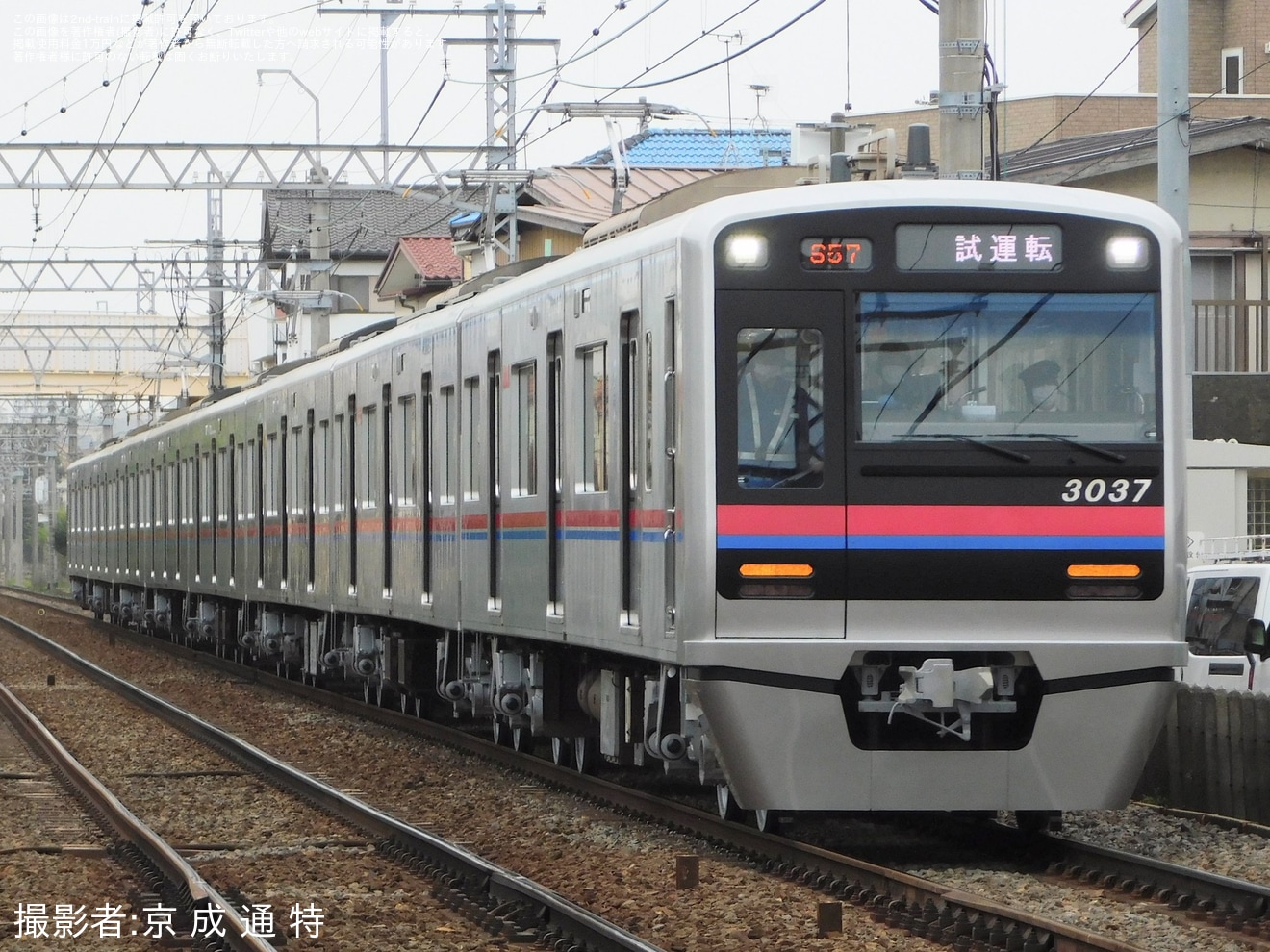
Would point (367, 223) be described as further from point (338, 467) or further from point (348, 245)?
point (338, 467)

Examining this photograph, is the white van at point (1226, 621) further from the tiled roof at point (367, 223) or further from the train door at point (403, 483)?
the tiled roof at point (367, 223)

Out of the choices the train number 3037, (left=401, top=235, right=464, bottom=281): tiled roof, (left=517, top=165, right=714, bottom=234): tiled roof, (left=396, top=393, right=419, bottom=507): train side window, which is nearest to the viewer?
the train number 3037

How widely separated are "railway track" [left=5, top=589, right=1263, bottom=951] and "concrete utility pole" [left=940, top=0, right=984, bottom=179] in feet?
12.6

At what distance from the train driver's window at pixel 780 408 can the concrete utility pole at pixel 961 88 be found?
3.27m

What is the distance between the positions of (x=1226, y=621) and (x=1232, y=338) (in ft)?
23.8

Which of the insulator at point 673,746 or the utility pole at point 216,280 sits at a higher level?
the utility pole at point 216,280

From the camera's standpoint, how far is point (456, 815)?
418 inches

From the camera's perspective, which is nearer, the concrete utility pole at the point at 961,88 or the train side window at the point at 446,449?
the concrete utility pole at the point at 961,88

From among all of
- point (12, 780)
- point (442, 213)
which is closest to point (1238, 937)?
point (12, 780)

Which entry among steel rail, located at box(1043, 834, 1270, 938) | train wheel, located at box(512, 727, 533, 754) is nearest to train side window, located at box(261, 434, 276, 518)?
train wheel, located at box(512, 727, 533, 754)

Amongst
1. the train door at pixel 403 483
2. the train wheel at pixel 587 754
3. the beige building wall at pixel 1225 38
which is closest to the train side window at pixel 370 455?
the train door at pixel 403 483

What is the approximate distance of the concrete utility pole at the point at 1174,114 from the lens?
1162 centimetres

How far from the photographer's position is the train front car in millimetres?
8141

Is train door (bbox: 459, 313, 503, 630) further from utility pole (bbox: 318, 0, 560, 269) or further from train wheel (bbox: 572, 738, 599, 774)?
utility pole (bbox: 318, 0, 560, 269)
